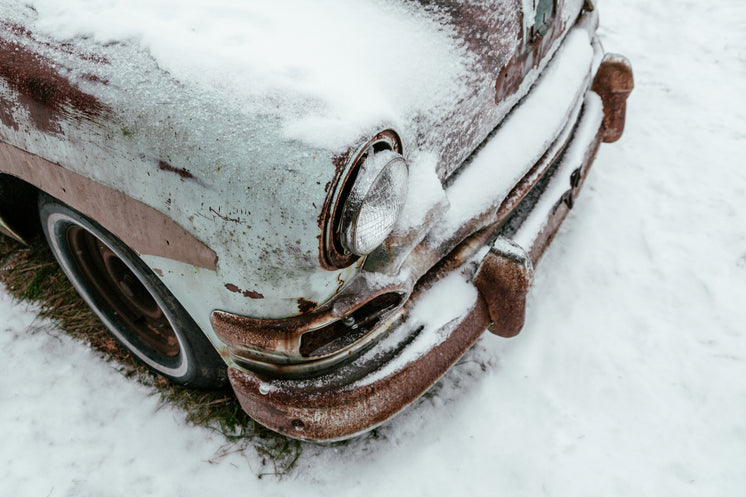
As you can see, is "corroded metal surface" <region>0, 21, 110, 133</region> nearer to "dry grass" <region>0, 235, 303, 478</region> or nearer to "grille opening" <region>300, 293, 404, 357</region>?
"grille opening" <region>300, 293, 404, 357</region>

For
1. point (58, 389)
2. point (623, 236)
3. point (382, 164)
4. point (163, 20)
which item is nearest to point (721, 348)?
point (623, 236)

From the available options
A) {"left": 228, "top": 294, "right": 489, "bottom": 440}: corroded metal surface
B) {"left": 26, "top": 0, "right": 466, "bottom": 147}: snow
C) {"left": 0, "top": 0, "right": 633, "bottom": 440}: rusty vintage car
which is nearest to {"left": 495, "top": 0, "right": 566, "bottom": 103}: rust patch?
{"left": 0, "top": 0, "right": 633, "bottom": 440}: rusty vintage car

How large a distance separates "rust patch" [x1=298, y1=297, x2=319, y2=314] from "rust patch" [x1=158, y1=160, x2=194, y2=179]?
391 mm

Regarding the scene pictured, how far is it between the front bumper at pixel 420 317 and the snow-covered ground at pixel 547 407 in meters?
0.47

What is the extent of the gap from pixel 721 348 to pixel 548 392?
83 cm

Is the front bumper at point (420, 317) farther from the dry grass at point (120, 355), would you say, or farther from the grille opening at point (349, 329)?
the dry grass at point (120, 355)

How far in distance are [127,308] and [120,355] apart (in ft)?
0.82

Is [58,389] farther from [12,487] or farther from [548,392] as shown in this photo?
[548,392]

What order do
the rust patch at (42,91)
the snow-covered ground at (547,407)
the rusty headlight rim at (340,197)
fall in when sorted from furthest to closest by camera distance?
the snow-covered ground at (547,407), the rust patch at (42,91), the rusty headlight rim at (340,197)

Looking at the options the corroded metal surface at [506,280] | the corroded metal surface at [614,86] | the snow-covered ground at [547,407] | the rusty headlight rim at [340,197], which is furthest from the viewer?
the corroded metal surface at [614,86]

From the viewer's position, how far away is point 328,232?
1174mm

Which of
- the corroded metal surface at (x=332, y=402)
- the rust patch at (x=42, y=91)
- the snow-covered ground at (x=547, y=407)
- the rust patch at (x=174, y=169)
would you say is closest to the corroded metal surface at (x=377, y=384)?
the corroded metal surface at (x=332, y=402)

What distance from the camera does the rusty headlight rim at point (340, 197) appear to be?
114cm

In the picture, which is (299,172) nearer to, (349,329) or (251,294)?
(251,294)
